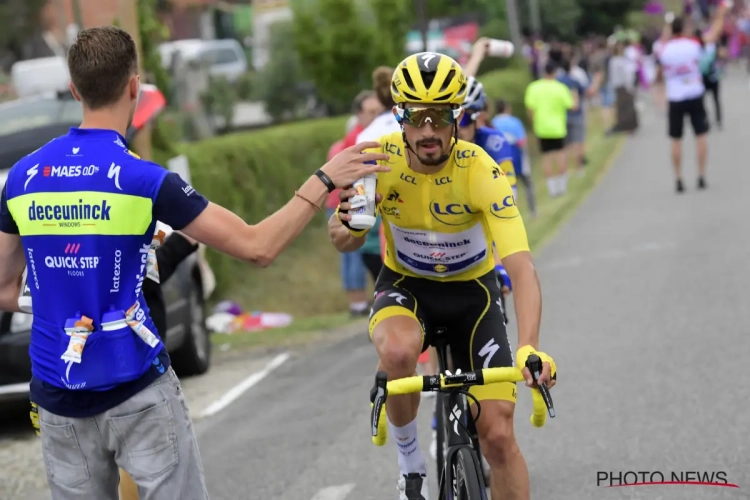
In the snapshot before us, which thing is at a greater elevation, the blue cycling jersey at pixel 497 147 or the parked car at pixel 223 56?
the blue cycling jersey at pixel 497 147

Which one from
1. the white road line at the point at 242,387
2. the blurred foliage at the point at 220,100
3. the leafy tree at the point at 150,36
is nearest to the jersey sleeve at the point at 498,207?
the white road line at the point at 242,387


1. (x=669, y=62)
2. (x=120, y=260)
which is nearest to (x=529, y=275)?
(x=120, y=260)

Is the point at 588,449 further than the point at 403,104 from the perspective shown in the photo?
Yes

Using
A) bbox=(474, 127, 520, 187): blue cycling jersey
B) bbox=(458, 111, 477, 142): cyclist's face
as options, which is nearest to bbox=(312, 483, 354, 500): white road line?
bbox=(474, 127, 520, 187): blue cycling jersey

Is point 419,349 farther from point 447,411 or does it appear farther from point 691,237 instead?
point 691,237

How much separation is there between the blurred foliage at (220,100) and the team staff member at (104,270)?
108ft

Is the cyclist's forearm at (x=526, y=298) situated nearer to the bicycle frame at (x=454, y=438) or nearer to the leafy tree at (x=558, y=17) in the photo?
the bicycle frame at (x=454, y=438)

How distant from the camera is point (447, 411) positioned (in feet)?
16.5

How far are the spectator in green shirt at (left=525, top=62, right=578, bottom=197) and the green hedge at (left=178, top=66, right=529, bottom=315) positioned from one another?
3.30 metres

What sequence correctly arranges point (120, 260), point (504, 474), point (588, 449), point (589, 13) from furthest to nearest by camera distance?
point (589, 13) < point (588, 449) < point (504, 474) < point (120, 260)

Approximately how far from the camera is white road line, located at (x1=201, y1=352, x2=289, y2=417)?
9.58 m

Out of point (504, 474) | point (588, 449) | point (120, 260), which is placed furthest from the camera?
point (588, 449)

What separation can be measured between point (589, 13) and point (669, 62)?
46.6 metres

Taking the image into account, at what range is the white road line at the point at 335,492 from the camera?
6.81m
